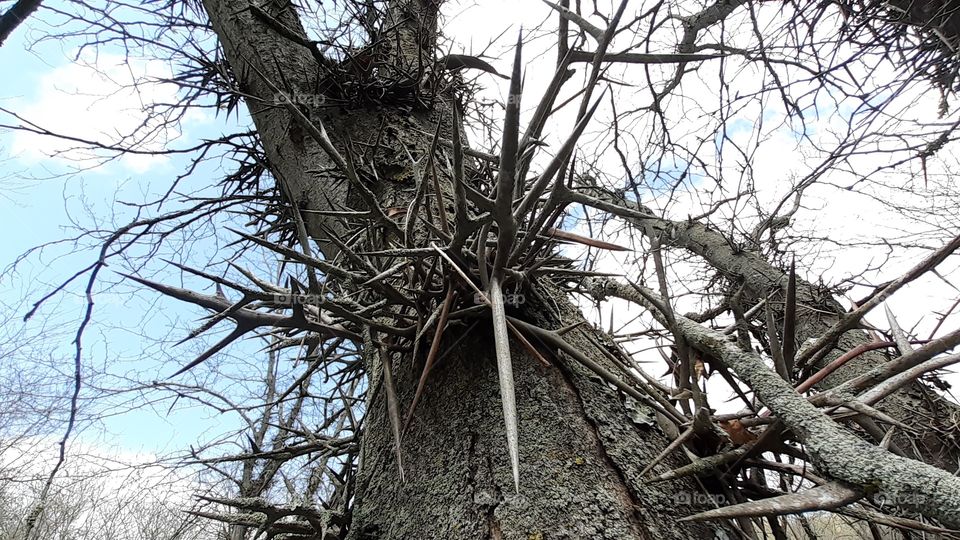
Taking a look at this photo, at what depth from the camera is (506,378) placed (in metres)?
0.49

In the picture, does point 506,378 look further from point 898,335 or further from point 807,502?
point 898,335

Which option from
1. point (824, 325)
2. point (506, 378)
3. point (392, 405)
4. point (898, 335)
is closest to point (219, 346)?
point (392, 405)

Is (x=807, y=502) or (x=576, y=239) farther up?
(x=576, y=239)

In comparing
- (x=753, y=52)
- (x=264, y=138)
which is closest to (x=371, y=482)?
(x=264, y=138)

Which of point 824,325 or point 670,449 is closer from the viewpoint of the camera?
point 670,449

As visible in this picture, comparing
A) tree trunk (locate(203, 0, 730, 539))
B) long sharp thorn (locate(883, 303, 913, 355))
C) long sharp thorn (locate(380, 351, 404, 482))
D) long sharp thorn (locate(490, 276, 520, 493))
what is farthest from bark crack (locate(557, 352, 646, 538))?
long sharp thorn (locate(883, 303, 913, 355))

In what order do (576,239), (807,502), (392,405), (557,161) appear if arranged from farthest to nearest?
(576,239) → (392,405) → (557,161) → (807,502)

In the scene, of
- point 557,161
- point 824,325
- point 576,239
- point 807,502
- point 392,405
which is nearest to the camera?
point 807,502

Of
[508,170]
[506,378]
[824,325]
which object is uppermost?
[824,325]

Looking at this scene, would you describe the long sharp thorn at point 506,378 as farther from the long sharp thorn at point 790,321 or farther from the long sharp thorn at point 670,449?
the long sharp thorn at point 790,321

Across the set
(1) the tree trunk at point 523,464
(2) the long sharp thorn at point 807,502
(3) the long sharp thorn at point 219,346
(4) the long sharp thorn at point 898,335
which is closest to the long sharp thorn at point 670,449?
(1) the tree trunk at point 523,464

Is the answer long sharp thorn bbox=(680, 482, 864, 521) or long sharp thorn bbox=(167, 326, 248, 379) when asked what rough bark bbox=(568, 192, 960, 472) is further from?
long sharp thorn bbox=(167, 326, 248, 379)

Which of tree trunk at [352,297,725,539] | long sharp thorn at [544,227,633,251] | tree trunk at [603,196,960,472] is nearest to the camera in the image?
tree trunk at [352,297,725,539]

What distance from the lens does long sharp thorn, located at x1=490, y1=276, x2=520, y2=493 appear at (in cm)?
42
